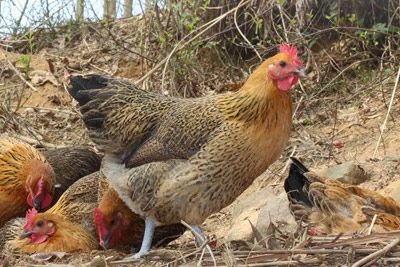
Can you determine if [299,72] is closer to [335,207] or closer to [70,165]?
[335,207]

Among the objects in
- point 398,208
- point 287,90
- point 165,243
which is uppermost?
point 287,90

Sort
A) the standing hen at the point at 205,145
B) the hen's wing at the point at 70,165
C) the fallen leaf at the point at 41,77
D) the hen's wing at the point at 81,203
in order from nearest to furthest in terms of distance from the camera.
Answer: the standing hen at the point at 205,145 → the hen's wing at the point at 81,203 → the hen's wing at the point at 70,165 → the fallen leaf at the point at 41,77

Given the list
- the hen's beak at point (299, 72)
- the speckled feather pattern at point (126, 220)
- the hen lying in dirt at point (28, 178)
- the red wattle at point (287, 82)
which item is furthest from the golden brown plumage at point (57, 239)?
the hen's beak at point (299, 72)

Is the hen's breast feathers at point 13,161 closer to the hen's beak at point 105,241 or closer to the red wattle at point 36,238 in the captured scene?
the red wattle at point 36,238

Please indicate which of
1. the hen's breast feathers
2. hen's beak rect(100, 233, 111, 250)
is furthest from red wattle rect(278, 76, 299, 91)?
the hen's breast feathers

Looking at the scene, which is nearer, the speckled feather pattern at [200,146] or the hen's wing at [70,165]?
the speckled feather pattern at [200,146]

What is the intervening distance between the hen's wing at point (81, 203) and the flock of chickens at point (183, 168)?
2 centimetres

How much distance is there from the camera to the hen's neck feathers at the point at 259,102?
4.59 metres

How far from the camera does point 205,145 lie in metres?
4.59

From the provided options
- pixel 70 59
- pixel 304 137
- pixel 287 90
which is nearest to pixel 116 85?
pixel 287 90

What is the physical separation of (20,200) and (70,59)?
3856mm

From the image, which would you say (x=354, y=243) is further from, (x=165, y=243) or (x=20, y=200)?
(x=20, y=200)

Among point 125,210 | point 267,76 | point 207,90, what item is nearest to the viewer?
point 267,76

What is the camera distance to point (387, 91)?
735 centimetres
